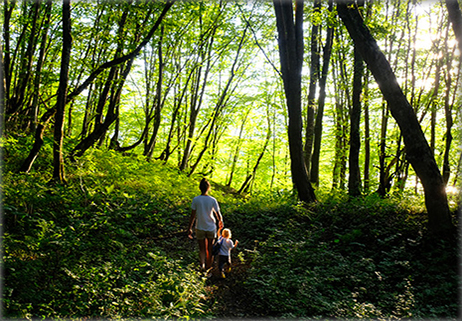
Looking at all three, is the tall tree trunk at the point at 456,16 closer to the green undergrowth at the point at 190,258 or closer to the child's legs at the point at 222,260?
the green undergrowth at the point at 190,258

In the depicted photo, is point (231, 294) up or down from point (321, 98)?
down

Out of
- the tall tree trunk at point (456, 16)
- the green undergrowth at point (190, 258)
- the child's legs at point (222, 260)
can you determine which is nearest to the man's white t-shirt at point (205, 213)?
the child's legs at point (222, 260)

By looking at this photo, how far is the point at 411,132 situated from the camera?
672 centimetres

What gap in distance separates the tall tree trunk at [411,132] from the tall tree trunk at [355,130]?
3270 millimetres

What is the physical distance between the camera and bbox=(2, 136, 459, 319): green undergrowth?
4.19m

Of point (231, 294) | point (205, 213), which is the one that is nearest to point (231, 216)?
point (205, 213)

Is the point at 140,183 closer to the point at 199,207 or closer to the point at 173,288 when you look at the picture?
the point at 199,207

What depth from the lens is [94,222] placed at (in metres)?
6.76

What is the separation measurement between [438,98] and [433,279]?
29.5 ft

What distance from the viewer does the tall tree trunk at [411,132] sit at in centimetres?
649

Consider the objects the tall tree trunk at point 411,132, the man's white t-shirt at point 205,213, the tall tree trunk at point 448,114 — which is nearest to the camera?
the man's white t-shirt at point 205,213

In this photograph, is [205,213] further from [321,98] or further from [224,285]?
[321,98]

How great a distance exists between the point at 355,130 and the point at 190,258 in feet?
22.7

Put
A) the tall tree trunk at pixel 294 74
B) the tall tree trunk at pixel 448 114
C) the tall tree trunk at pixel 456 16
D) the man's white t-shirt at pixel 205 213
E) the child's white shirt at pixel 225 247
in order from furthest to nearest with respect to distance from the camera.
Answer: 1. the tall tree trunk at pixel 448 114
2. the tall tree trunk at pixel 294 74
3. the child's white shirt at pixel 225 247
4. the man's white t-shirt at pixel 205 213
5. the tall tree trunk at pixel 456 16
